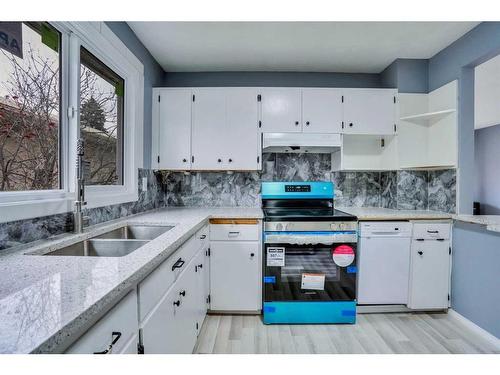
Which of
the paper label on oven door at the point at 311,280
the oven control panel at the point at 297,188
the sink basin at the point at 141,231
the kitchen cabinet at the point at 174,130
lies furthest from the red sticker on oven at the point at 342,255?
the kitchen cabinet at the point at 174,130

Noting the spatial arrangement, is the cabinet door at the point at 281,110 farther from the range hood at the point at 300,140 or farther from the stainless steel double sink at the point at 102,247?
the stainless steel double sink at the point at 102,247

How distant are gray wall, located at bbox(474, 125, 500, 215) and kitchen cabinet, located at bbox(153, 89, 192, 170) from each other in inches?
212

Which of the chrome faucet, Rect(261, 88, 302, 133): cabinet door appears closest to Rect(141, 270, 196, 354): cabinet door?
the chrome faucet

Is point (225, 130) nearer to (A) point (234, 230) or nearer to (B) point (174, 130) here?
(B) point (174, 130)

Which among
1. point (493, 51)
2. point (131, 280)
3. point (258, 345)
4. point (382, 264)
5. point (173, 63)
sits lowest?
point (258, 345)

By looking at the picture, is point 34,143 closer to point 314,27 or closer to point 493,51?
point 314,27

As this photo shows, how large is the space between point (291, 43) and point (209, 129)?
1.10m

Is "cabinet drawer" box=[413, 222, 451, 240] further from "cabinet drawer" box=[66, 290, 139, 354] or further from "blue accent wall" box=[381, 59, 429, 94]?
"cabinet drawer" box=[66, 290, 139, 354]

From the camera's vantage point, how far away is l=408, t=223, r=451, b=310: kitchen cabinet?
2.38 meters

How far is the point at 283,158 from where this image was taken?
3008mm

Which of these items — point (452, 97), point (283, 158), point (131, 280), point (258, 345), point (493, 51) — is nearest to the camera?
point (131, 280)

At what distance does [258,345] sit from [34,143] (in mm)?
1927

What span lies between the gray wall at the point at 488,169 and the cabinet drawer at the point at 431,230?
345 cm
